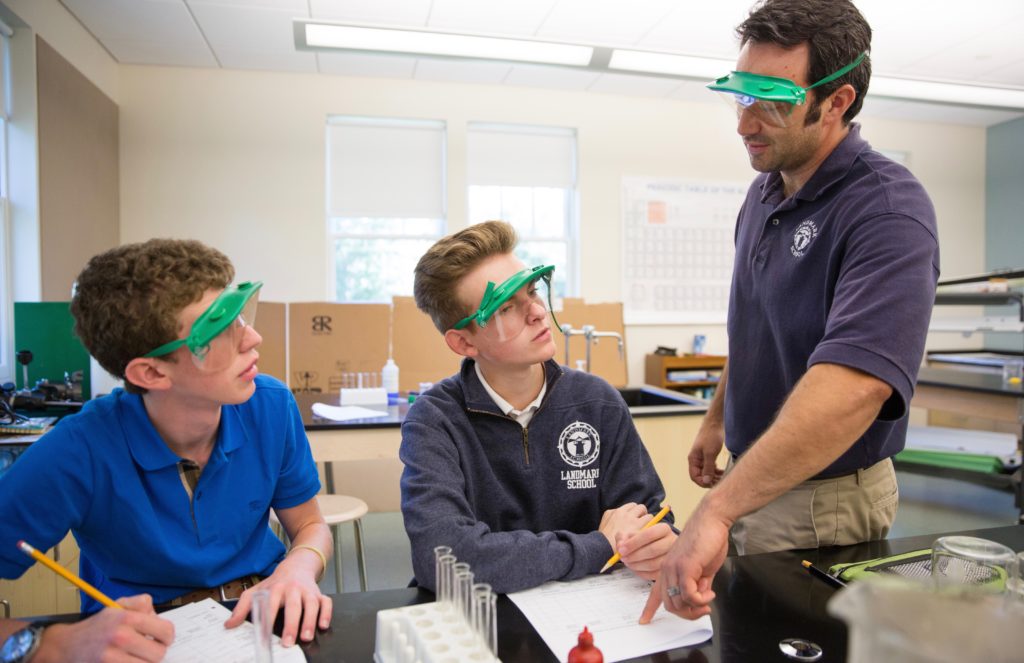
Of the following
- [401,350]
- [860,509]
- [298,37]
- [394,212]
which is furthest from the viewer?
[394,212]

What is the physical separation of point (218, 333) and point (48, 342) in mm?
2425

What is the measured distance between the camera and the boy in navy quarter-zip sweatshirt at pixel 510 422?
128 cm

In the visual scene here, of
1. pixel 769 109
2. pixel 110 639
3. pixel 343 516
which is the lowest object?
pixel 343 516

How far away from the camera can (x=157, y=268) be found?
1.11 m

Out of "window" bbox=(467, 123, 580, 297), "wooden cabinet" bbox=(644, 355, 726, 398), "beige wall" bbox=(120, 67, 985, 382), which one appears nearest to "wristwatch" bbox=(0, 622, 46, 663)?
"beige wall" bbox=(120, 67, 985, 382)

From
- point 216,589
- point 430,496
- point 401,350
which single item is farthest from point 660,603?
point 401,350

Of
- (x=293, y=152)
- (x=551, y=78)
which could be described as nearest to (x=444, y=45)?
(x=551, y=78)

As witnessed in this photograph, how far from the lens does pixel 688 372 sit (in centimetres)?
546

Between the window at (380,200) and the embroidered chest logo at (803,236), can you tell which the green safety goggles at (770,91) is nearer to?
the embroidered chest logo at (803,236)

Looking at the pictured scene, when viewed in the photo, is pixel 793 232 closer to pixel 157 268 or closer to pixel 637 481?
pixel 637 481

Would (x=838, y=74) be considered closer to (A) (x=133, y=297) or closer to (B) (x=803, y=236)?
(B) (x=803, y=236)

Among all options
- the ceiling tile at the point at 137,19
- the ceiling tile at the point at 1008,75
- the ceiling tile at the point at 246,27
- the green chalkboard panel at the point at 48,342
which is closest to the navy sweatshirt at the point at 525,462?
the green chalkboard panel at the point at 48,342

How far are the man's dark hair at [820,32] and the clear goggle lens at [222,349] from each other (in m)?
1.11

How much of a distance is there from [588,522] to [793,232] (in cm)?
75
